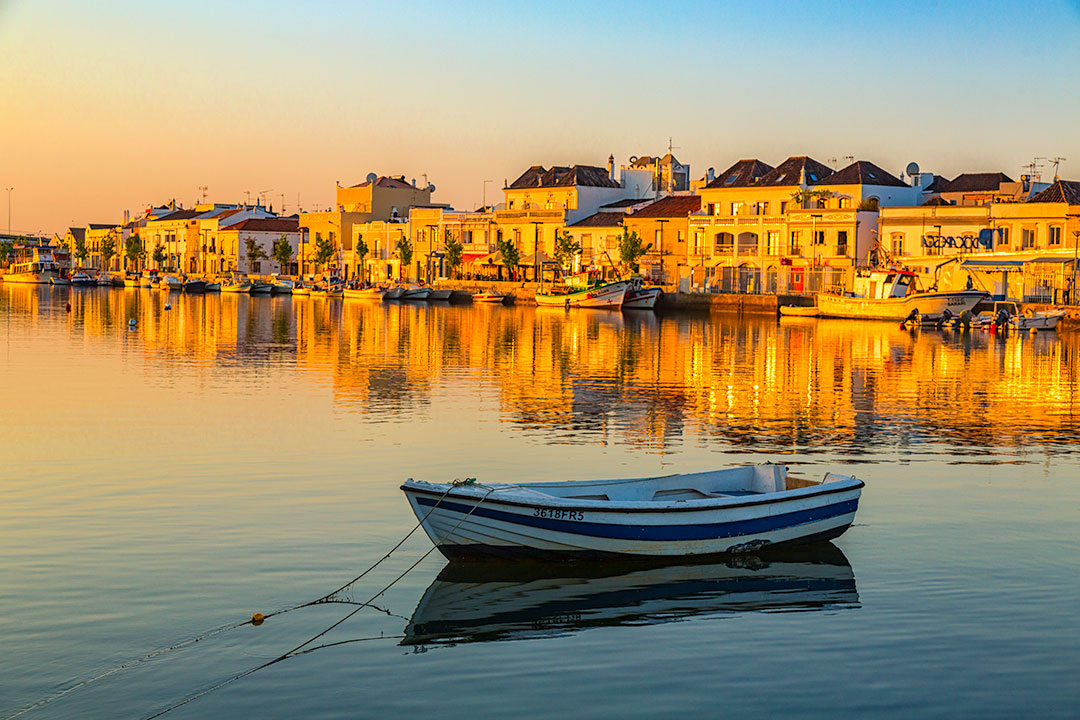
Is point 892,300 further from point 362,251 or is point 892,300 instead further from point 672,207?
point 362,251

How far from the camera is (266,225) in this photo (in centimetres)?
14838

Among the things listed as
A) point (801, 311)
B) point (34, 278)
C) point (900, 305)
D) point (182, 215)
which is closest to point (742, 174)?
point (801, 311)

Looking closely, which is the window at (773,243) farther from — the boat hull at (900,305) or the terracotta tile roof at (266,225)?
the terracotta tile roof at (266,225)

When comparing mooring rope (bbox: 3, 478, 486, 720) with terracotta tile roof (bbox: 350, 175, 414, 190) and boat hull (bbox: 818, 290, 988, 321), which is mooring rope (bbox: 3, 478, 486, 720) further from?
terracotta tile roof (bbox: 350, 175, 414, 190)

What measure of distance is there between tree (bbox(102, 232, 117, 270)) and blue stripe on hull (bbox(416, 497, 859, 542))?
A: 567 ft

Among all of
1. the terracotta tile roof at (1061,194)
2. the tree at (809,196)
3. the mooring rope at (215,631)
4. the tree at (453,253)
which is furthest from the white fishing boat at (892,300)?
the mooring rope at (215,631)

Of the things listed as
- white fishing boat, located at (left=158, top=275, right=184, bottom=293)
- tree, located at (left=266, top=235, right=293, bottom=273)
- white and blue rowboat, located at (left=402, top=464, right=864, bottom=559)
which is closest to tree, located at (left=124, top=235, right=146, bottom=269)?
tree, located at (left=266, top=235, right=293, bottom=273)

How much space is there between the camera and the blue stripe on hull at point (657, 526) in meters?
14.1

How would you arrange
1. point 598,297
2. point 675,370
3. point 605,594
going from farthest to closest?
point 598,297
point 675,370
point 605,594

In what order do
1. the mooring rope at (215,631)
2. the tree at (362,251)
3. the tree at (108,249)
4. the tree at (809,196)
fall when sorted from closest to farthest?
the mooring rope at (215,631) → the tree at (809,196) → the tree at (362,251) → the tree at (108,249)

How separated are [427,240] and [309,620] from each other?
108m

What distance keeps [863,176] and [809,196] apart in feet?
12.8

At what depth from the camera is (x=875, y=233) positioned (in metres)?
85.7

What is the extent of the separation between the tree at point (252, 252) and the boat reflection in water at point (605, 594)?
133627 mm
